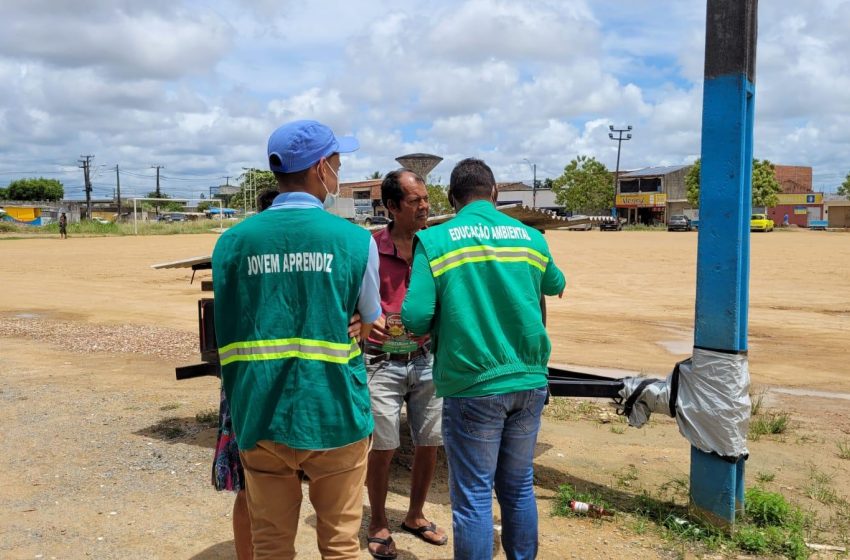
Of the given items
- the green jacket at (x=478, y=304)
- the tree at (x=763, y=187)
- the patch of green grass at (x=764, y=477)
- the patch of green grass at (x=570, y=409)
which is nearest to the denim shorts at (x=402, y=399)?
the green jacket at (x=478, y=304)

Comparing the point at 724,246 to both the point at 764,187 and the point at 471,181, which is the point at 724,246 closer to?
the point at 471,181

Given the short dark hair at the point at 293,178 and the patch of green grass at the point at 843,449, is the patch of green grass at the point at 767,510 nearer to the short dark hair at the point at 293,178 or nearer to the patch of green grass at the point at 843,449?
the patch of green grass at the point at 843,449

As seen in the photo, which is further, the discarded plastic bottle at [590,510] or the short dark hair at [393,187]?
the discarded plastic bottle at [590,510]

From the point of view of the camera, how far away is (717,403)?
3.83m

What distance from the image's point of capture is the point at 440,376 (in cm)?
296

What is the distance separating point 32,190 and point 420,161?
11766 centimetres

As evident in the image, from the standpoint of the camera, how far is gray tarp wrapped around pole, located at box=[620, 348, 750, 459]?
380cm

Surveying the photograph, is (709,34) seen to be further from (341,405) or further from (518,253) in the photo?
(341,405)

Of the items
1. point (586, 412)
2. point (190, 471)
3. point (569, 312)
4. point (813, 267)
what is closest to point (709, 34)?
point (586, 412)

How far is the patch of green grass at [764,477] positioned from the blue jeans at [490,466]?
2.34 metres

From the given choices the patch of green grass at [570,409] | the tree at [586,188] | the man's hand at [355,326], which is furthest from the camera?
the tree at [586,188]

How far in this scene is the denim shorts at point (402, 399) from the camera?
12.3ft

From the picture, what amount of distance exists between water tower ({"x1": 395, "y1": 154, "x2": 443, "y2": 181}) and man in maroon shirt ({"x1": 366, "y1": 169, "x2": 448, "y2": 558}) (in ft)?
5.97

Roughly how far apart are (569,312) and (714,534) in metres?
10.0
